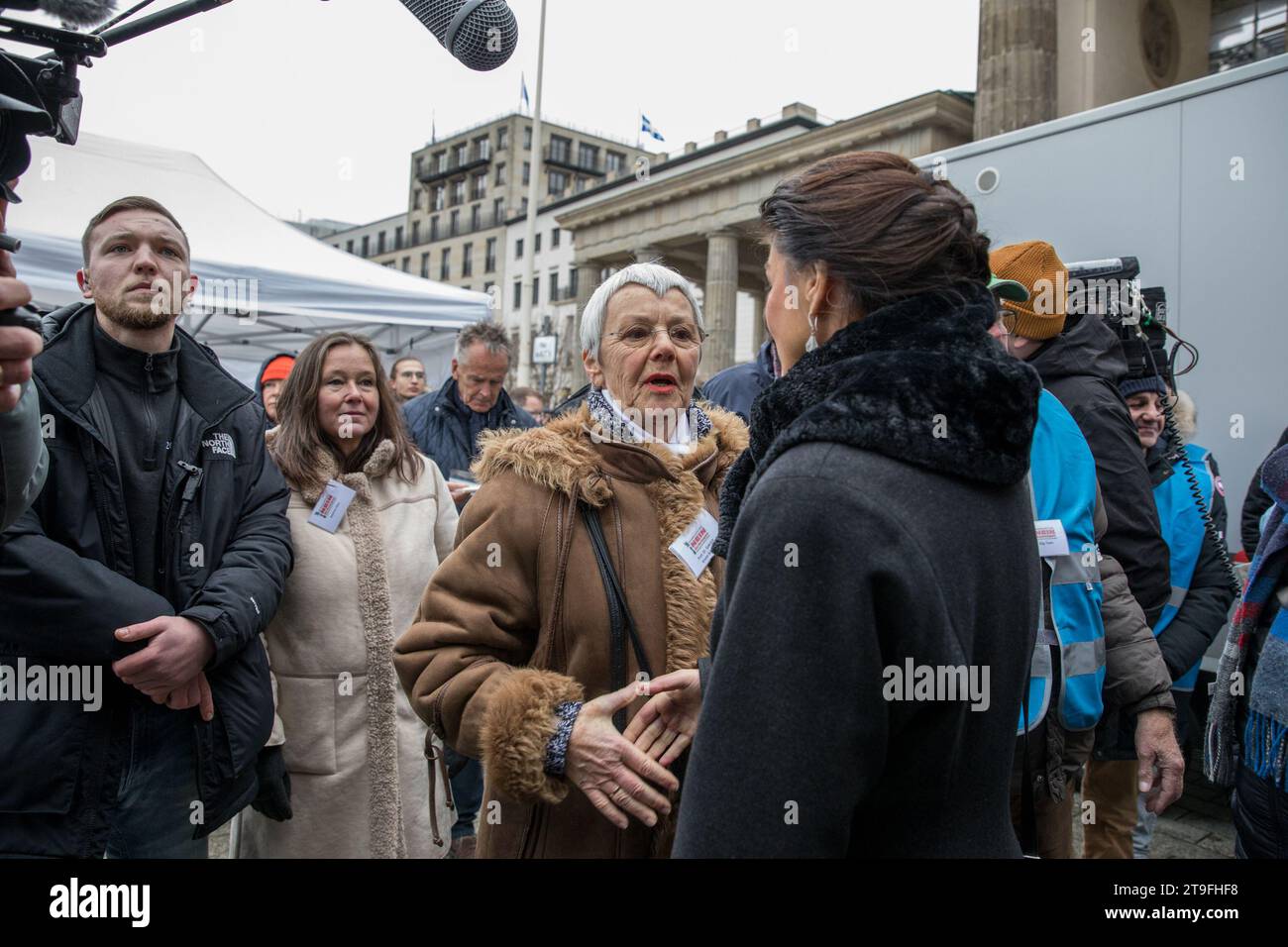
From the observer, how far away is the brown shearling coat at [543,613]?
6.19 ft

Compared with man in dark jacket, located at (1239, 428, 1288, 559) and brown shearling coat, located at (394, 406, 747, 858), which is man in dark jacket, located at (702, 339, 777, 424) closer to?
brown shearling coat, located at (394, 406, 747, 858)

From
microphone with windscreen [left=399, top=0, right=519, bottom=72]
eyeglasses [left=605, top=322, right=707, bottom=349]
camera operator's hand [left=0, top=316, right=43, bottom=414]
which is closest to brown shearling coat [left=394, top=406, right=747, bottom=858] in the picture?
eyeglasses [left=605, top=322, right=707, bottom=349]

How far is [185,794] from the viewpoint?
229 centimetres

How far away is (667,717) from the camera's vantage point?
69.6 inches

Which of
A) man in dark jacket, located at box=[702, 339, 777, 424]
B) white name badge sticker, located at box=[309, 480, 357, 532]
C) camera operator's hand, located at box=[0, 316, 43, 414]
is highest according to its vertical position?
man in dark jacket, located at box=[702, 339, 777, 424]

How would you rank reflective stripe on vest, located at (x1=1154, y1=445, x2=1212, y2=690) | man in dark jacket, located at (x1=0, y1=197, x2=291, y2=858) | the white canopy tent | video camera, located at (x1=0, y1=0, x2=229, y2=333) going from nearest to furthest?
video camera, located at (x1=0, y1=0, x2=229, y2=333) < man in dark jacket, located at (x1=0, y1=197, x2=291, y2=858) < reflective stripe on vest, located at (x1=1154, y1=445, x2=1212, y2=690) < the white canopy tent

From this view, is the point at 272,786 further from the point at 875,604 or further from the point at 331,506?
the point at 875,604

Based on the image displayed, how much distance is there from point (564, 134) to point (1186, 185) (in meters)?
77.1

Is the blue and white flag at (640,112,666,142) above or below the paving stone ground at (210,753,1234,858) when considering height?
above

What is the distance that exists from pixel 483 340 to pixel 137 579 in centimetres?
302

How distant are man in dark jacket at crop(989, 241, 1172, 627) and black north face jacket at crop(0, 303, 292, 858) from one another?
2406 mm

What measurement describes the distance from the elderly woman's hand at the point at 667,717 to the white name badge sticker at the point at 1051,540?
105 centimetres

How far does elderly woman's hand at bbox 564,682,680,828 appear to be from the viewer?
1669mm
